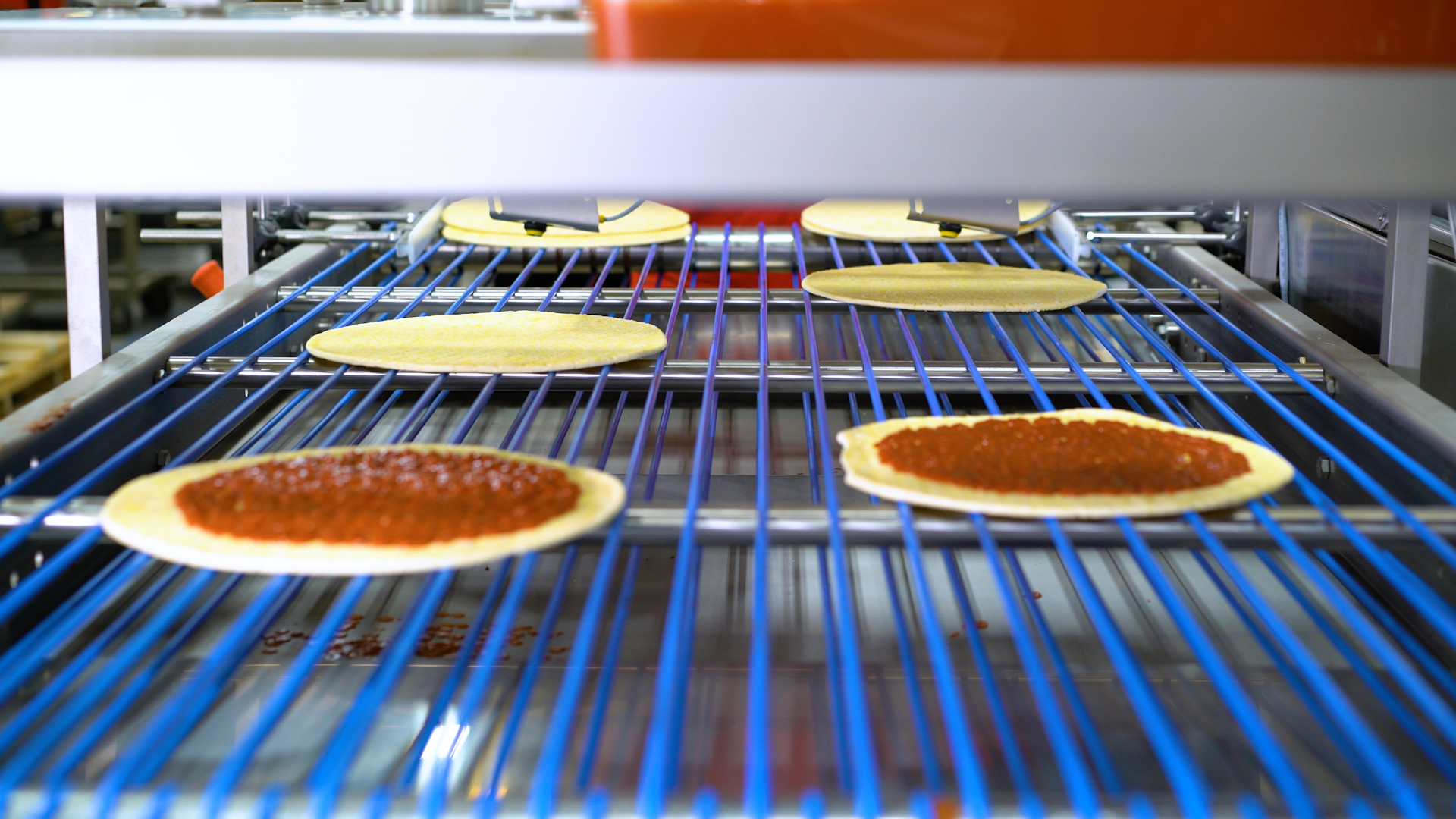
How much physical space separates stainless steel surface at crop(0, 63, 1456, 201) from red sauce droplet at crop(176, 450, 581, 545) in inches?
16.4

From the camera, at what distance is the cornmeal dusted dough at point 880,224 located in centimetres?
230

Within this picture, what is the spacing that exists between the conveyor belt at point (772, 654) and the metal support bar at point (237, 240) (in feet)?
1.98

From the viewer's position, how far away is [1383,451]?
117cm

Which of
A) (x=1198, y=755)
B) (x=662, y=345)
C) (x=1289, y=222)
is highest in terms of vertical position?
(x=1289, y=222)

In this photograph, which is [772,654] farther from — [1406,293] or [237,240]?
[237,240]

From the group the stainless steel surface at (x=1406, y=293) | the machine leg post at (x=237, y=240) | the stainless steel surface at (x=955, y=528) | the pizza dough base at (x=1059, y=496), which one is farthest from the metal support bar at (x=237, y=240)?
the stainless steel surface at (x=1406, y=293)

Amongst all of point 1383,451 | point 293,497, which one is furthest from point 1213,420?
point 293,497

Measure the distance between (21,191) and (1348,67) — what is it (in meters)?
0.70

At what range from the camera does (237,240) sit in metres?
2.03

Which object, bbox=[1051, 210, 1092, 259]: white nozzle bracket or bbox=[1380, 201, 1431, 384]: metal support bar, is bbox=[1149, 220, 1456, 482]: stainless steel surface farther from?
bbox=[1051, 210, 1092, 259]: white nozzle bracket

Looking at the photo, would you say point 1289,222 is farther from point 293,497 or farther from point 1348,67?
point 293,497

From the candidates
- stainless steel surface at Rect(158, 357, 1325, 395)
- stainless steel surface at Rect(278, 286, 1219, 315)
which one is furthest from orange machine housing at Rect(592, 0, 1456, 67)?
stainless steel surface at Rect(278, 286, 1219, 315)

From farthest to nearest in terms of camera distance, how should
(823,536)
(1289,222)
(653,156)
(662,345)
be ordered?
(1289,222), (662,345), (823,536), (653,156)

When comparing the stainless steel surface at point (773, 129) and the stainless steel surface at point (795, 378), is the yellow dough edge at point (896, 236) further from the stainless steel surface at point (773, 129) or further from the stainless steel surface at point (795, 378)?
the stainless steel surface at point (773, 129)
